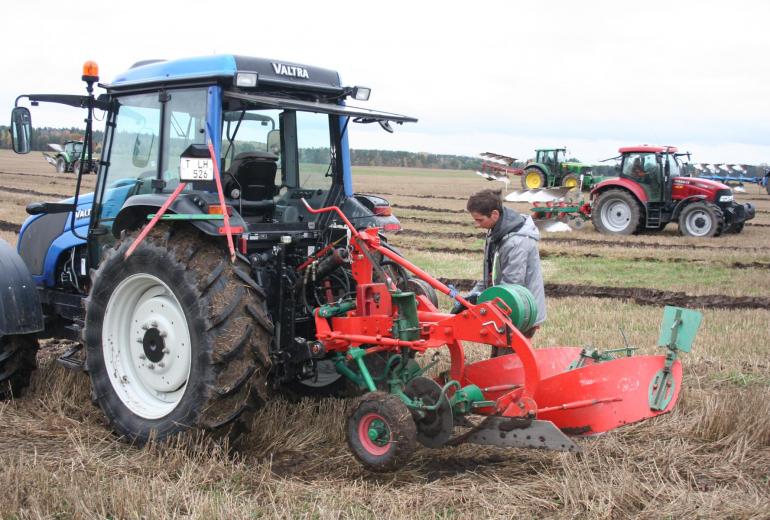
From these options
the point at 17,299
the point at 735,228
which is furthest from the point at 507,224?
the point at 735,228

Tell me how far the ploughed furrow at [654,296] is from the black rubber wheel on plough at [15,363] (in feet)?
22.8

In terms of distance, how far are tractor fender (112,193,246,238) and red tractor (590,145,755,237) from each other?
51.8 ft

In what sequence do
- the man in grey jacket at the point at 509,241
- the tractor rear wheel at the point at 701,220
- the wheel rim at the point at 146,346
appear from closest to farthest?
the wheel rim at the point at 146,346 → the man in grey jacket at the point at 509,241 → the tractor rear wheel at the point at 701,220

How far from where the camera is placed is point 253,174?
5191 millimetres

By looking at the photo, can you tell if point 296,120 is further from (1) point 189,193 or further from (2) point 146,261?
(2) point 146,261

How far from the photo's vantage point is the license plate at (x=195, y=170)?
4.46 m

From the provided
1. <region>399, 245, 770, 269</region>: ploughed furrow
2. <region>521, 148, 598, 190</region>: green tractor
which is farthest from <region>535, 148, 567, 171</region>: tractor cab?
<region>399, 245, 770, 269</region>: ploughed furrow

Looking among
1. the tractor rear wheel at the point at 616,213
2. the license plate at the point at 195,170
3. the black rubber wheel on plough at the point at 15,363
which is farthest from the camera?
the tractor rear wheel at the point at 616,213

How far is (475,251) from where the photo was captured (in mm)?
15906

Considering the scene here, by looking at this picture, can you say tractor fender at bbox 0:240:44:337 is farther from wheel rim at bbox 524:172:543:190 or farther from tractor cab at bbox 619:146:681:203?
wheel rim at bbox 524:172:543:190

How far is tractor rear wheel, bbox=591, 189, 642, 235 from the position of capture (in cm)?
1928

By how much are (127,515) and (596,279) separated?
9737 mm

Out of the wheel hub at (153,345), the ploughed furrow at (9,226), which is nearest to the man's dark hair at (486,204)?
the wheel hub at (153,345)

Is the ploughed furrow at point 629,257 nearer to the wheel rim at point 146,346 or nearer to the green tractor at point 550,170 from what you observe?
the wheel rim at point 146,346
